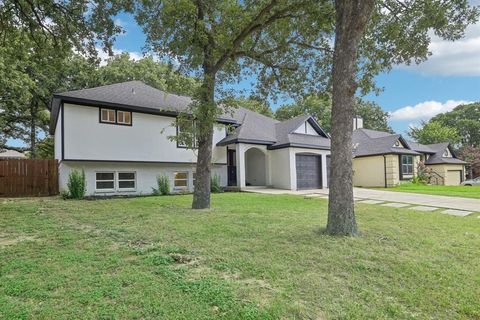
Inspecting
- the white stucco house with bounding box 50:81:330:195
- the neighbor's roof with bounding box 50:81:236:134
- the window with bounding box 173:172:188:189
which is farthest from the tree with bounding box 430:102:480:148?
the neighbor's roof with bounding box 50:81:236:134

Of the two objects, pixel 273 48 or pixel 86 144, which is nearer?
pixel 273 48

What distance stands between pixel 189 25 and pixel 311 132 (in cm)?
1380

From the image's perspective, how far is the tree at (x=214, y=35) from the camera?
882cm

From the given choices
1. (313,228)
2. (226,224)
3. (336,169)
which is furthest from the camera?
(226,224)

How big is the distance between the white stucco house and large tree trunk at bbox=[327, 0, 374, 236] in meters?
5.43

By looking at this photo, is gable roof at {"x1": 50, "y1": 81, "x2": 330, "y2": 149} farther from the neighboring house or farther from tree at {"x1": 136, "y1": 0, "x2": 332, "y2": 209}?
the neighboring house

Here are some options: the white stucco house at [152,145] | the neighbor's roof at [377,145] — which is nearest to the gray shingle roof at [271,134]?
the white stucco house at [152,145]

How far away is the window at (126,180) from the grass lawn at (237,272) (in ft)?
29.4

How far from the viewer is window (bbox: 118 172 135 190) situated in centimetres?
1559

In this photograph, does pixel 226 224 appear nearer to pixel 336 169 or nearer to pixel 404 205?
pixel 336 169

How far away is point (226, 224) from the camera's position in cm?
683

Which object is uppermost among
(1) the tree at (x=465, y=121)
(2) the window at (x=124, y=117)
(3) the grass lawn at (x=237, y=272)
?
(1) the tree at (x=465, y=121)

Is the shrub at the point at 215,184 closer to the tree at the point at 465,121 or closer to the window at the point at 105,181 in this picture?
the window at the point at 105,181

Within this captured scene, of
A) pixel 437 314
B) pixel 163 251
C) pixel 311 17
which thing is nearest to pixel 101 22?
pixel 311 17
